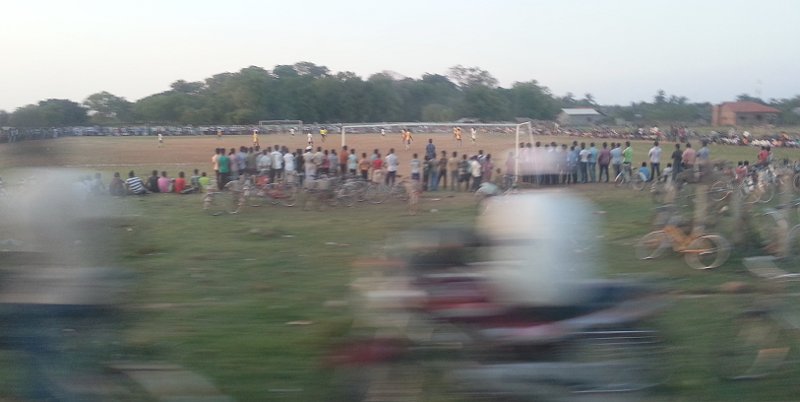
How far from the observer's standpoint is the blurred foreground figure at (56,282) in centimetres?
417

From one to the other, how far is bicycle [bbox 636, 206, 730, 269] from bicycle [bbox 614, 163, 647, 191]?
11032mm

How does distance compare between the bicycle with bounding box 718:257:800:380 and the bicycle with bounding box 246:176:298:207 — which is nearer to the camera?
the bicycle with bounding box 718:257:800:380

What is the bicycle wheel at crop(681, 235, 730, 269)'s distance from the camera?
9336 mm

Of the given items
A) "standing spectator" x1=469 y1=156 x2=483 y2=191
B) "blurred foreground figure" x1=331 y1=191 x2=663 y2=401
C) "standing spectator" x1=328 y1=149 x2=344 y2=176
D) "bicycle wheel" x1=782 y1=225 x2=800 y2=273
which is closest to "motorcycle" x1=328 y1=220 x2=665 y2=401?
"blurred foreground figure" x1=331 y1=191 x2=663 y2=401

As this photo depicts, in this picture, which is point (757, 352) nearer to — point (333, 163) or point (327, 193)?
point (327, 193)

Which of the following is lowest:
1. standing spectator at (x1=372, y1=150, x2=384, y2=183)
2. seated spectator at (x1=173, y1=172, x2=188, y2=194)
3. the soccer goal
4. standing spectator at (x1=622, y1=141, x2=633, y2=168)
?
seated spectator at (x1=173, y1=172, x2=188, y2=194)

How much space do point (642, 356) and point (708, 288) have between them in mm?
4170

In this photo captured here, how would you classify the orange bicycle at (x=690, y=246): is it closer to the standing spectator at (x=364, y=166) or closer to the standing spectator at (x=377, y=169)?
the standing spectator at (x=377, y=169)

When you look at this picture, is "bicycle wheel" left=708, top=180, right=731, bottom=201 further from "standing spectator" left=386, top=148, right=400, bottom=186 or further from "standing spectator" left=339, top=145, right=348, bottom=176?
"standing spectator" left=339, top=145, right=348, bottom=176

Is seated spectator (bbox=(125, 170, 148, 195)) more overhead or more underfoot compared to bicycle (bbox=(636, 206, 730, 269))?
more underfoot

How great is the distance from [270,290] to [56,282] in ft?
13.9

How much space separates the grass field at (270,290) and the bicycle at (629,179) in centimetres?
451

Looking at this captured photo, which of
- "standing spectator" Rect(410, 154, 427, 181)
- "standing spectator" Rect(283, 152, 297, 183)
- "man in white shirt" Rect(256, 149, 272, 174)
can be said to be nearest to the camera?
"standing spectator" Rect(283, 152, 297, 183)

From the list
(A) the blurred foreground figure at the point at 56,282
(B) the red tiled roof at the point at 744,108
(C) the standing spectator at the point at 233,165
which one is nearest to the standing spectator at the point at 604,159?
(C) the standing spectator at the point at 233,165
